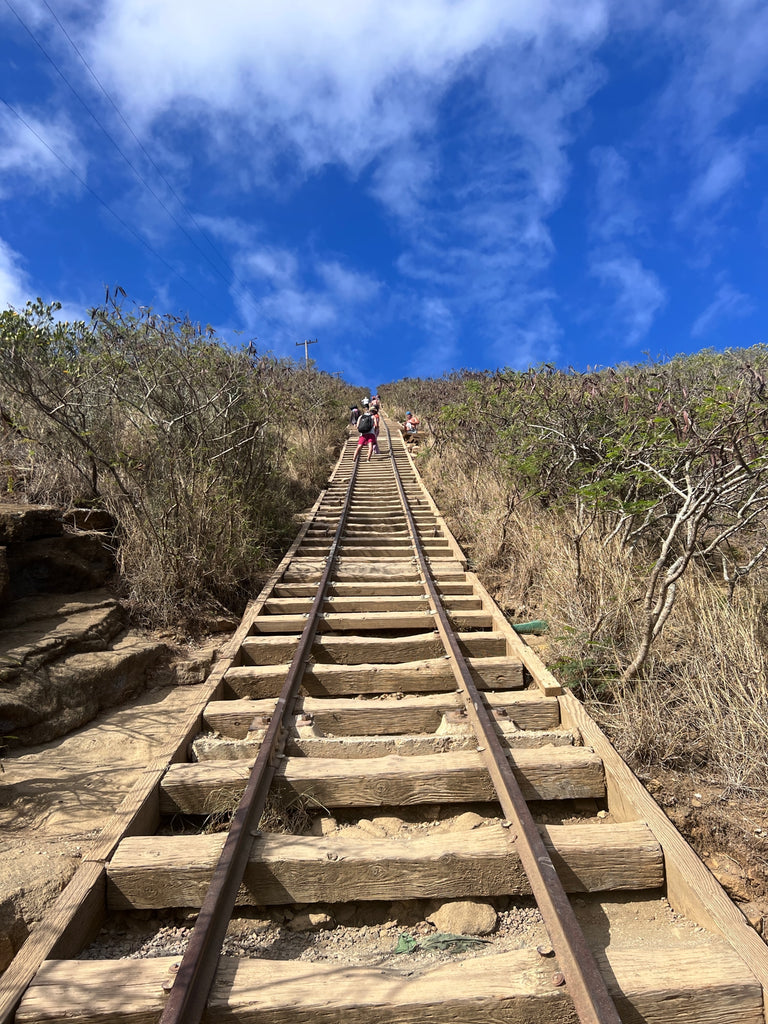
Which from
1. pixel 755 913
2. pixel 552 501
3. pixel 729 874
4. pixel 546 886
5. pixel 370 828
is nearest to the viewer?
pixel 546 886

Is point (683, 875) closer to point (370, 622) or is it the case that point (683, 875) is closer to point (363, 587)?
point (370, 622)

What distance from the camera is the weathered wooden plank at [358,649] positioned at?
16.4 ft

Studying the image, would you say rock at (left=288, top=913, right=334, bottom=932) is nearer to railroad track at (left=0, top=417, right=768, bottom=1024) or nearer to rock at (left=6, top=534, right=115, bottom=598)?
railroad track at (left=0, top=417, right=768, bottom=1024)

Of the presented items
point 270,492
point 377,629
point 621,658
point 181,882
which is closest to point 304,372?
point 270,492

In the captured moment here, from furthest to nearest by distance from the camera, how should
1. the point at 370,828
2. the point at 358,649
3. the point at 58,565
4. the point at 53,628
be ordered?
1. the point at 58,565
2. the point at 358,649
3. the point at 53,628
4. the point at 370,828

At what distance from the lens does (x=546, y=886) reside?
7.60ft

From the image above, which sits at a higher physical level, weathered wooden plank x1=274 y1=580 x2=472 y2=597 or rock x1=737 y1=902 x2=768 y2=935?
weathered wooden plank x1=274 y1=580 x2=472 y2=597

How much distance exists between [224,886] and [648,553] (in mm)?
5330

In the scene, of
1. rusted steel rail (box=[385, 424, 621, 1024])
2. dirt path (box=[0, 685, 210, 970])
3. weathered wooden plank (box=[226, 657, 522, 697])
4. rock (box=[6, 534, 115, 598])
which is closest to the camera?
rusted steel rail (box=[385, 424, 621, 1024])

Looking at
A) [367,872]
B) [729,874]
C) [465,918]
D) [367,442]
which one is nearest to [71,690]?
→ [367,872]

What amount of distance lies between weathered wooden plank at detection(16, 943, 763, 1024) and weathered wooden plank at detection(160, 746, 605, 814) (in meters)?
1.05

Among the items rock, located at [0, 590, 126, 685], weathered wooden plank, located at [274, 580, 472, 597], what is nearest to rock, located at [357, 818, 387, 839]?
rock, located at [0, 590, 126, 685]

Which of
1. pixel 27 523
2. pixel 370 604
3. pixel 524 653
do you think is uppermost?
pixel 27 523

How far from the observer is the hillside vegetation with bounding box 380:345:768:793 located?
354 centimetres
